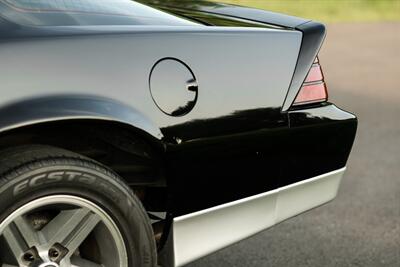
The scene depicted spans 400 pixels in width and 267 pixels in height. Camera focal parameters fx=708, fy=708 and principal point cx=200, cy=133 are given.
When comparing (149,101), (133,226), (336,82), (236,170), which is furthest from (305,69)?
(336,82)

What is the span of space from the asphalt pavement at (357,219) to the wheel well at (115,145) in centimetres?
90

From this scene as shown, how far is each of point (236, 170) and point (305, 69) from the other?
0.55 meters

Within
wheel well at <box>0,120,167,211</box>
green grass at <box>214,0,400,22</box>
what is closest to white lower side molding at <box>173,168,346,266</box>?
wheel well at <box>0,120,167,211</box>

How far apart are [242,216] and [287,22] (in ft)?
3.04

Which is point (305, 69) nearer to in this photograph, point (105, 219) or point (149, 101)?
point (149, 101)

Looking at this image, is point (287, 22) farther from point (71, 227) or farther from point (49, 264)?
point (49, 264)

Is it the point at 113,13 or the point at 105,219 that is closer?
the point at 105,219

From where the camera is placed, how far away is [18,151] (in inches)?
97.2

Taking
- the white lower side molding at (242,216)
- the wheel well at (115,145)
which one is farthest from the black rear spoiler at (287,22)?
the wheel well at (115,145)

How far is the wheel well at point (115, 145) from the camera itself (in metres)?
2.52

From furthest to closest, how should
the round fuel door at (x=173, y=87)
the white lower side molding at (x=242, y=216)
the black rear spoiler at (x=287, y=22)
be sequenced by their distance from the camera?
the black rear spoiler at (x=287, y=22), the white lower side molding at (x=242, y=216), the round fuel door at (x=173, y=87)

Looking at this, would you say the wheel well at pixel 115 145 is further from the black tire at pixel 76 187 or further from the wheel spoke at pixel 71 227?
the wheel spoke at pixel 71 227

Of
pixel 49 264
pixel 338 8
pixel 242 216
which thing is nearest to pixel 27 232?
pixel 49 264

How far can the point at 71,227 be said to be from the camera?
102 inches
